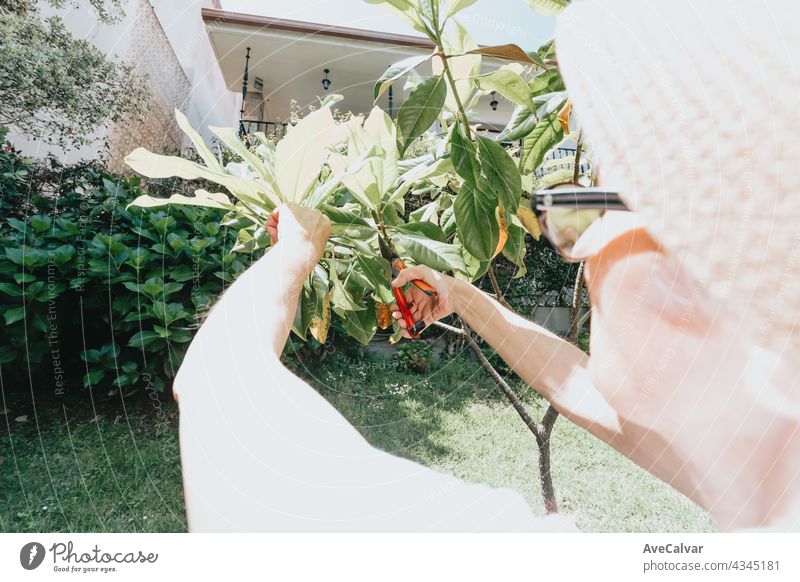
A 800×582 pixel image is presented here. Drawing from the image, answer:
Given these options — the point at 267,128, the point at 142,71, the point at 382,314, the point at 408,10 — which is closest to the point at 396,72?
the point at 408,10

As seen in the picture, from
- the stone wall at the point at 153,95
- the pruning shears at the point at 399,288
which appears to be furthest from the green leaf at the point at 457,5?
the stone wall at the point at 153,95

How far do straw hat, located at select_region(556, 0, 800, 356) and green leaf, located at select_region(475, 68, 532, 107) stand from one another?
14cm

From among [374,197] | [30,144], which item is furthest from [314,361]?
[374,197]

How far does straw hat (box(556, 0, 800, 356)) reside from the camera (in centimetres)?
21

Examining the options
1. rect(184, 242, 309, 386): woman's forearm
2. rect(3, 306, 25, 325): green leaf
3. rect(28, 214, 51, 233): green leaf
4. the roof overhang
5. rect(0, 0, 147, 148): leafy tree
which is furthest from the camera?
the roof overhang

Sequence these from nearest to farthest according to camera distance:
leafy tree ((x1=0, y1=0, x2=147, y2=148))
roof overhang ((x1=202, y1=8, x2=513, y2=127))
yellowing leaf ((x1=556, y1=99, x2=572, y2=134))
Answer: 1. yellowing leaf ((x1=556, y1=99, x2=572, y2=134))
2. leafy tree ((x1=0, y1=0, x2=147, y2=148))
3. roof overhang ((x1=202, y1=8, x2=513, y2=127))

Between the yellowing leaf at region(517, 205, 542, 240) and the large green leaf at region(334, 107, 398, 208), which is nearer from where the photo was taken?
the large green leaf at region(334, 107, 398, 208)

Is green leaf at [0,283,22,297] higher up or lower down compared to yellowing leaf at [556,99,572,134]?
lower down

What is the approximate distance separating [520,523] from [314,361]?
1.34 m

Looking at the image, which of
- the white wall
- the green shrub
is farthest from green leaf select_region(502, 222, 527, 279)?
the white wall

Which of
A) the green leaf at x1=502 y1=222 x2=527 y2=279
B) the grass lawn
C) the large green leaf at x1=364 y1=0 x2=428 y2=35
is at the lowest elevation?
the grass lawn

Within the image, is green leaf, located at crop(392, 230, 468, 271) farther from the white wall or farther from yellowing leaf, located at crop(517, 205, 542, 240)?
the white wall

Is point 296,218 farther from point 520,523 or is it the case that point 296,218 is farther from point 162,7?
point 162,7

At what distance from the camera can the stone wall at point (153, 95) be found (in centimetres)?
124
